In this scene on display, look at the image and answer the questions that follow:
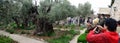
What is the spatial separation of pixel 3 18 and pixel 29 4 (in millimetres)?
9706

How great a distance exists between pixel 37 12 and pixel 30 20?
5.54 metres

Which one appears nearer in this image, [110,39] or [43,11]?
[110,39]

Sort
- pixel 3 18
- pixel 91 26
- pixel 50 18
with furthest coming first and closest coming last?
pixel 50 18 → pixel 3 18 → pixel 91 26

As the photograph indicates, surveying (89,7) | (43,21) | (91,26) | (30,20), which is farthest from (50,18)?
(89,7)

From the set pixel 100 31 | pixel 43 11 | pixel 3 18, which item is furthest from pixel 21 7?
pixel 100 31

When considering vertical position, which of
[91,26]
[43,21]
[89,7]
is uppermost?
[91,26]

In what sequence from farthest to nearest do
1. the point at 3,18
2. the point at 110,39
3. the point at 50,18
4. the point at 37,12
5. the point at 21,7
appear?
1. the point at 21,7
2. the point at 37,12
3. the point at 50,18
4. the point at 3,18
5. the point at 110,39

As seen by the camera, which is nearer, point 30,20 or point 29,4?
point 29,4

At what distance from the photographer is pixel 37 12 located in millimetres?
38156

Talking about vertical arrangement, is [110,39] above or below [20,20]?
above

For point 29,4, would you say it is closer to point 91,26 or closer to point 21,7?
point 21,7

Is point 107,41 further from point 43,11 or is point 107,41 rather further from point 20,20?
point 20,20

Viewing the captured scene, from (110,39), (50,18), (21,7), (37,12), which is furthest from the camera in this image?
(21,7)

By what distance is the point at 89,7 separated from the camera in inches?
2734
